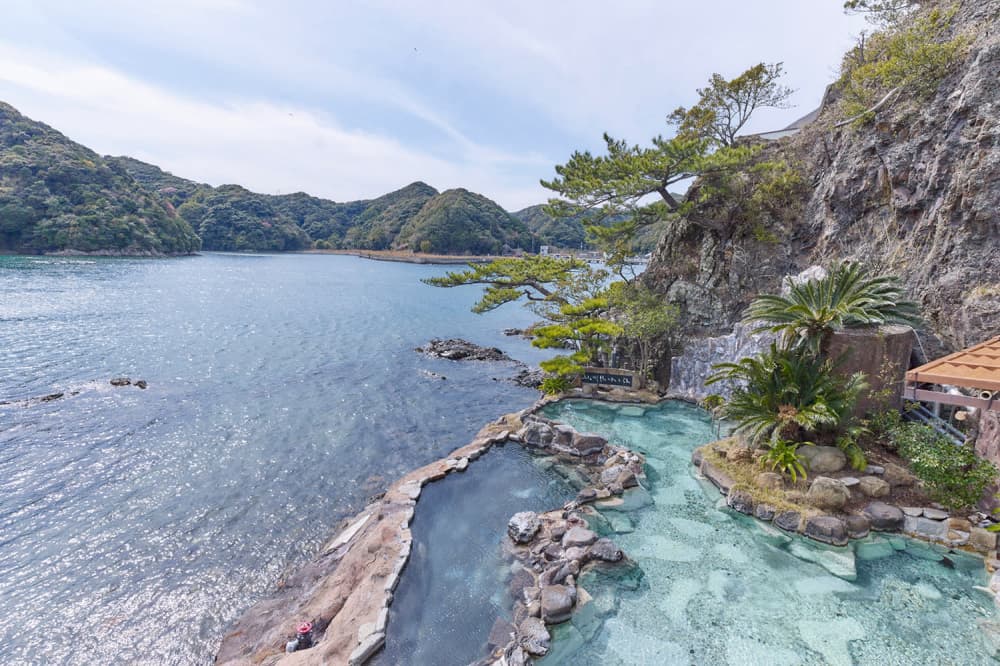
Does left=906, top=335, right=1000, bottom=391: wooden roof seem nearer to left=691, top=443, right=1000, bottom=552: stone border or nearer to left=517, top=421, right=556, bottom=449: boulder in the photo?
left=691, top=443, right=1000, bottom=552: stone border

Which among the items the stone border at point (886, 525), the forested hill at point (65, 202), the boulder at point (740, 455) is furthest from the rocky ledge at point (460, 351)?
the forested hill at point (65, 202)

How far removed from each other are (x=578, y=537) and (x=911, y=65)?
52.1 feet

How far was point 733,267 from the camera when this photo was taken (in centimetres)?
1659

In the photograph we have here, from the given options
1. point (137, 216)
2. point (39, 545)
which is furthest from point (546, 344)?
point (137, 216)

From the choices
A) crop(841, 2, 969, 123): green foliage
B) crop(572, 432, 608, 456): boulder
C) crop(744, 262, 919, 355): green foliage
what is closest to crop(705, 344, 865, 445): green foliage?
crop(744, 262, 919, 355): green foliage

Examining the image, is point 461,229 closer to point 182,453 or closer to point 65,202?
point 65,202

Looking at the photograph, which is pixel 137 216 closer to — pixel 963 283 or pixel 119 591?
pixel 119 591

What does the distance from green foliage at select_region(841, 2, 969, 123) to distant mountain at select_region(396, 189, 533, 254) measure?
10307cm

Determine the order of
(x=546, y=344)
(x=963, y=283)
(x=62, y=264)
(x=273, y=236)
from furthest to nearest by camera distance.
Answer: (x=273, y=236) < (x=62, y=264) < (x=546, y=344) < (x=963, y=283)

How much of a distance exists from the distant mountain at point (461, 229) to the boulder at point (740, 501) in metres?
110

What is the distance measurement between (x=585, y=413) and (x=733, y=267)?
863cm

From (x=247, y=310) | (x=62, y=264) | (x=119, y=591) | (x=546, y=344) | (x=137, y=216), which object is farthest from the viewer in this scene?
(x=137, y=216)

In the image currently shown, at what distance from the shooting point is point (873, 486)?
7895 mm

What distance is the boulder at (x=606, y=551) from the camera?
7.00 m
